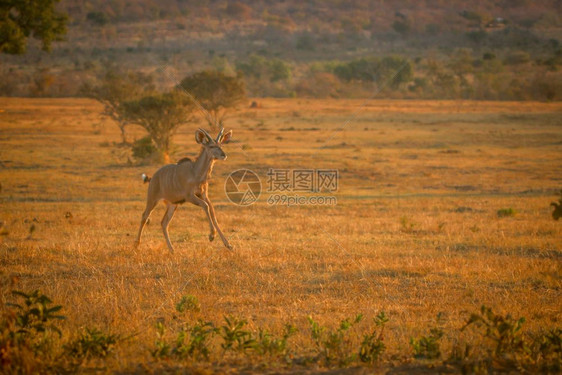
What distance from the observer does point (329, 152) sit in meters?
29.3

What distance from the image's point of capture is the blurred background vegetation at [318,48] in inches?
2747

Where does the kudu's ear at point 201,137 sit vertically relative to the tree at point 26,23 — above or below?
below

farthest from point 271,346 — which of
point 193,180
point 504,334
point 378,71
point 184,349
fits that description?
point 378,71

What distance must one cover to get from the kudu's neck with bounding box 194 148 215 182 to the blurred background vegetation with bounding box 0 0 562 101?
16.0 meters

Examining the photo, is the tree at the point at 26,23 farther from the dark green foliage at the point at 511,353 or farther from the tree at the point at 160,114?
the dark green foliage at the point at 511,353

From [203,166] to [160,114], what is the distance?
16.7 m

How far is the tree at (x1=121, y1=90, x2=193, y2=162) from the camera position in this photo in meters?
26.5

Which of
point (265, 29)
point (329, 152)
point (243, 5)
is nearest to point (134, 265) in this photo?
point (329, 152)

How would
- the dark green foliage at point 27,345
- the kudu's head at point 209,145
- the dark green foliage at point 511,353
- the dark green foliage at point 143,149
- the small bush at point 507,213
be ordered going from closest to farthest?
the dark green foliage at point 27,345 < the dark green foliage at point 511,353 < the kudu's head at point 209,145 < the small bush at point 507,213 < the dark green foliage at point 143,149

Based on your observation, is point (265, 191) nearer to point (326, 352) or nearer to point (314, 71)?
point (326, 352)

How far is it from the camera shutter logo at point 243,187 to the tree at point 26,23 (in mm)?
6749

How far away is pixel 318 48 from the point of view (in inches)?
4604

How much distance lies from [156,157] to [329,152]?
836 centimetres

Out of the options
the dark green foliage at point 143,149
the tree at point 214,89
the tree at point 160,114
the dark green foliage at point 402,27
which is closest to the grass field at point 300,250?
the dark green foliage at point 143,149
